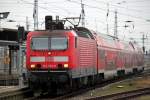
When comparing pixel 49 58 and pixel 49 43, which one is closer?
pixel 49 58

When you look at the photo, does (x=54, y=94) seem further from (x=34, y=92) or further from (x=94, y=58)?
(x=94, y=58)

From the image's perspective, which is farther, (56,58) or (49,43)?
(49,43)

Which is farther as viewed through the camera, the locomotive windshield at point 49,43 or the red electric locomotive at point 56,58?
the locomotive windshield at point 49,43

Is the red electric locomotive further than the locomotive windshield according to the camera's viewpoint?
No

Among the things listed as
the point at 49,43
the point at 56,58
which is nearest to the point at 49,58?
the point at 56,58

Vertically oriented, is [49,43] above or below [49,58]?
above

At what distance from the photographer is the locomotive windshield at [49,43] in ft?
69.4

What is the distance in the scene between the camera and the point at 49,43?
2130 centimetres

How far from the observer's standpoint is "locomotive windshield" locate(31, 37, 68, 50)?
21.1 m

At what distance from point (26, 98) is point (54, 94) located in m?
1.90

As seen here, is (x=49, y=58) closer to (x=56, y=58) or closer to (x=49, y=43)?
(x=56, y=58)

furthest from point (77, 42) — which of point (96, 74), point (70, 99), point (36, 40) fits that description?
point (96, 74)

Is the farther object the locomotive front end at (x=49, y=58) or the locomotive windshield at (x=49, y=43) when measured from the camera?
the locomotive windshield at (x=49, y=43)

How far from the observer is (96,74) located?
87.8 ft
